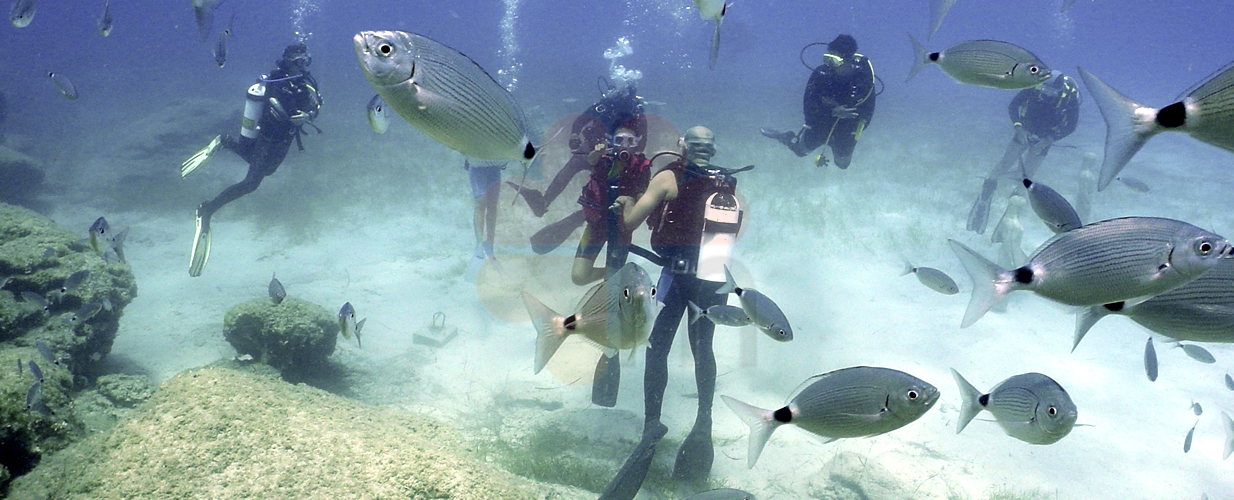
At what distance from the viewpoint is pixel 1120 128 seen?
5.67 ft

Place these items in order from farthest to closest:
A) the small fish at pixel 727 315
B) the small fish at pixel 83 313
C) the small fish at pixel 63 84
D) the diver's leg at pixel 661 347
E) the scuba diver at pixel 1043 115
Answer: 1. the scuba diver at pixel 1043 115
2. the small fish at pixel 63 84
3. the small fish at pixel 83 313
4. the diver's leg at pixel 661 347
5. the small fish at pixel 727 315

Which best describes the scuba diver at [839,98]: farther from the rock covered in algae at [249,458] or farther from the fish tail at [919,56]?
the rock covered in algae at [249,458]

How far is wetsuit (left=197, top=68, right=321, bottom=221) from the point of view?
25.2 ft

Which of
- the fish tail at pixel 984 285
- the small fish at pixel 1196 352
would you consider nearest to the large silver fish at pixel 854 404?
the fish tail at pixel 984 285

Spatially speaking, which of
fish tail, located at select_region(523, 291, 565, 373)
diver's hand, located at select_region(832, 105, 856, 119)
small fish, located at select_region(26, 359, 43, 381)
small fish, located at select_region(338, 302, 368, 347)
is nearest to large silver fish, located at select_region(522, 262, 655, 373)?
fish tail, located at select_region(523, 291, 565, 373)

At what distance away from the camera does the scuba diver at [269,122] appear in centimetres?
736

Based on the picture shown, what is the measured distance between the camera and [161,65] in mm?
49406

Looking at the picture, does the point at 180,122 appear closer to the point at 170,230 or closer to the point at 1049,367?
the point at 170,230

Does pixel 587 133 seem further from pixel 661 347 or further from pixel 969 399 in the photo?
pixel 969 399

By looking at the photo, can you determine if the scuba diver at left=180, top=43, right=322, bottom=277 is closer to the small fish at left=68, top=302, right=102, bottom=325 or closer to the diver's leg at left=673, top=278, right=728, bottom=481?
the small fish at left=68, top=302, right=102, bottom=325

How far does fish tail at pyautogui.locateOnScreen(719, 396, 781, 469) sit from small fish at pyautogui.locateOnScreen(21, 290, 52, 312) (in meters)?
6.81

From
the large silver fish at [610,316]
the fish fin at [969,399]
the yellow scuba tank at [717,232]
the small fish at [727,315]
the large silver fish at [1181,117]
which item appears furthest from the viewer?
Result: the yellow scuba tank at [717,232]

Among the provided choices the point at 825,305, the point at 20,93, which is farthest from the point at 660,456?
the point at 20,93

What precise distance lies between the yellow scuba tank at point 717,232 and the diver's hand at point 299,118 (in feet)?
20.7
